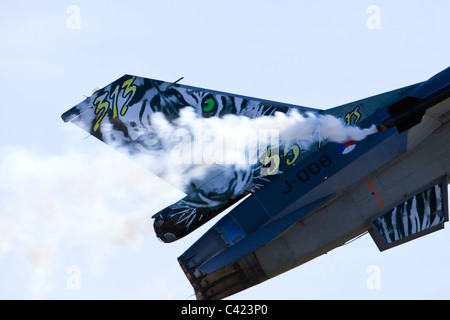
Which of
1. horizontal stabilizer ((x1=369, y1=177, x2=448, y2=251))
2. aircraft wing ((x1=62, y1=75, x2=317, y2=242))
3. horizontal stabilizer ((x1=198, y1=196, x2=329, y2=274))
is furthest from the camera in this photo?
aircraft wing ((x1=62, y1=75, x2=317, y2=242))

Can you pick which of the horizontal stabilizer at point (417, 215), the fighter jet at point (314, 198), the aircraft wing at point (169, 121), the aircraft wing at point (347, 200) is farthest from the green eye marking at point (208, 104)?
the horizontal stabilizer at point (417, 215)

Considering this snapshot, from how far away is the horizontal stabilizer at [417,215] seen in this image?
2554 cm

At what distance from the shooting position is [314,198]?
2547 centimetres

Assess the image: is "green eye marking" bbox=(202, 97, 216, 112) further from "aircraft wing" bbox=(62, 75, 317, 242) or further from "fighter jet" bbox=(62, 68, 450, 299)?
"fighter jet" bbox=(62, 68, 450, 299)

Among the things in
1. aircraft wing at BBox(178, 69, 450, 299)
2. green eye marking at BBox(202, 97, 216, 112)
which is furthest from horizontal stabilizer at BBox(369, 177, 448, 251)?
green eye marking at BBox(202, 97, 216, 112)

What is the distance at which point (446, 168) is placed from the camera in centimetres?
2548

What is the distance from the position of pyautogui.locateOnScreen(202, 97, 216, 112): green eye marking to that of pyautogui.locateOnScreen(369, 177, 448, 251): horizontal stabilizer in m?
7.26

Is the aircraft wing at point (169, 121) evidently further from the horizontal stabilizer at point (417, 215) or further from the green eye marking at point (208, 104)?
the horizontal stabilizer at point (417, 215)

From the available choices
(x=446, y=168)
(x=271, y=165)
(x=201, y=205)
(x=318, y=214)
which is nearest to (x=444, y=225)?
(x=446, y=168)

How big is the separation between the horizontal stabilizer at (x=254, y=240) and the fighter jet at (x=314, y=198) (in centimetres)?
3

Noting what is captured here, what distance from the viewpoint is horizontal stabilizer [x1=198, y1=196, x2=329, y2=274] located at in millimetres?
25359

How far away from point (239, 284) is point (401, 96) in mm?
8263

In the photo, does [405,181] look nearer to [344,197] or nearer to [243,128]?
[344,197]


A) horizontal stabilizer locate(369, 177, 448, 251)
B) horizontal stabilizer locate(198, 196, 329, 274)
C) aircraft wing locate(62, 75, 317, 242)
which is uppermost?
aircraft wing locate(62, 75, 317, 242)
